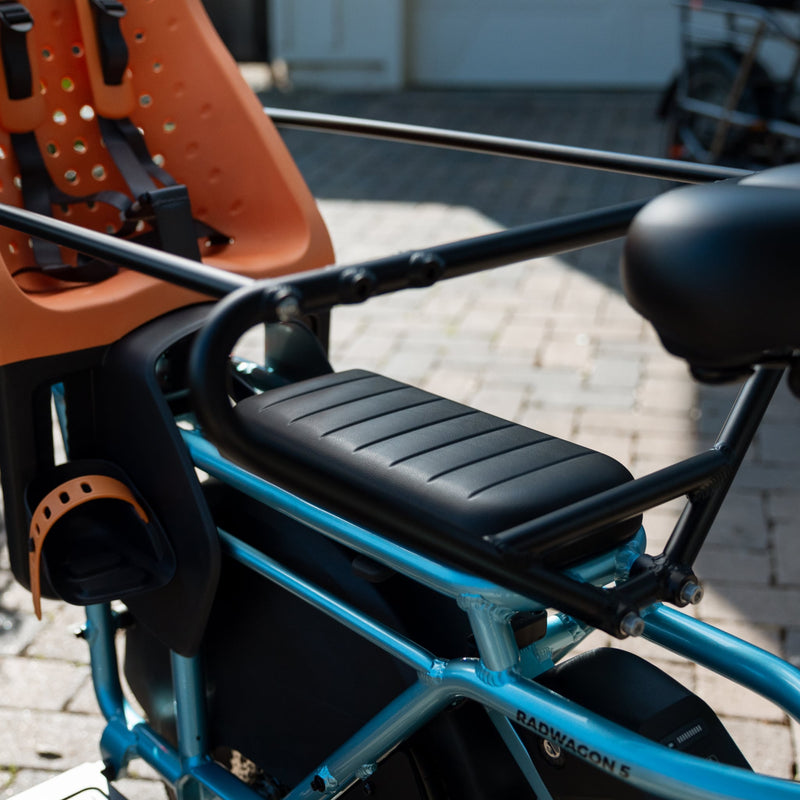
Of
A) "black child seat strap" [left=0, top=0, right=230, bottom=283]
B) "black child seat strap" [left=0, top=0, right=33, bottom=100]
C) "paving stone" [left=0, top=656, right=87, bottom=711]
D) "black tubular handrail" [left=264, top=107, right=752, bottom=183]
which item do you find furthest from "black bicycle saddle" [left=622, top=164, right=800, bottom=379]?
"paving stone" [left=0, top=656, right=87, bottom=711]

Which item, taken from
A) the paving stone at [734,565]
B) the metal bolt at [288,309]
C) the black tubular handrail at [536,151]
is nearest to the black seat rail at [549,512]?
the metal bolt at [288,309]

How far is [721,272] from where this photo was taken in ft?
2.58

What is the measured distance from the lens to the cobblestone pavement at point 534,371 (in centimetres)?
225

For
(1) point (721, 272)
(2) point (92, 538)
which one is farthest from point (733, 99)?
(1) point (721, 272)

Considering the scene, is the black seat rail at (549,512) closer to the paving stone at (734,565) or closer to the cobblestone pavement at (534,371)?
the cobblestone pavement at (534,371)

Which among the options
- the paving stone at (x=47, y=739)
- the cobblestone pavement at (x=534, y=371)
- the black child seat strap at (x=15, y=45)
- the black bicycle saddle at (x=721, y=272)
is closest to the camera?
the black bicycle saddle at (x=721, y=272)

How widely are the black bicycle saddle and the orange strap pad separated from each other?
0.90m

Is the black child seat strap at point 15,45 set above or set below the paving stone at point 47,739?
above

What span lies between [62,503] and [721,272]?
3.37 ft

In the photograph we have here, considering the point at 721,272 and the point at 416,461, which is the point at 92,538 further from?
the point at 721,272

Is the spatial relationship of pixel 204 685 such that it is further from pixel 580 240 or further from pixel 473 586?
pixel 580 240

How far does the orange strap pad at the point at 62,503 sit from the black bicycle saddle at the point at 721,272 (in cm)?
90

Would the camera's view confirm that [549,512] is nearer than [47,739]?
Yes

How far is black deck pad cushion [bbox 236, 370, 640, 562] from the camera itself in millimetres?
1058
